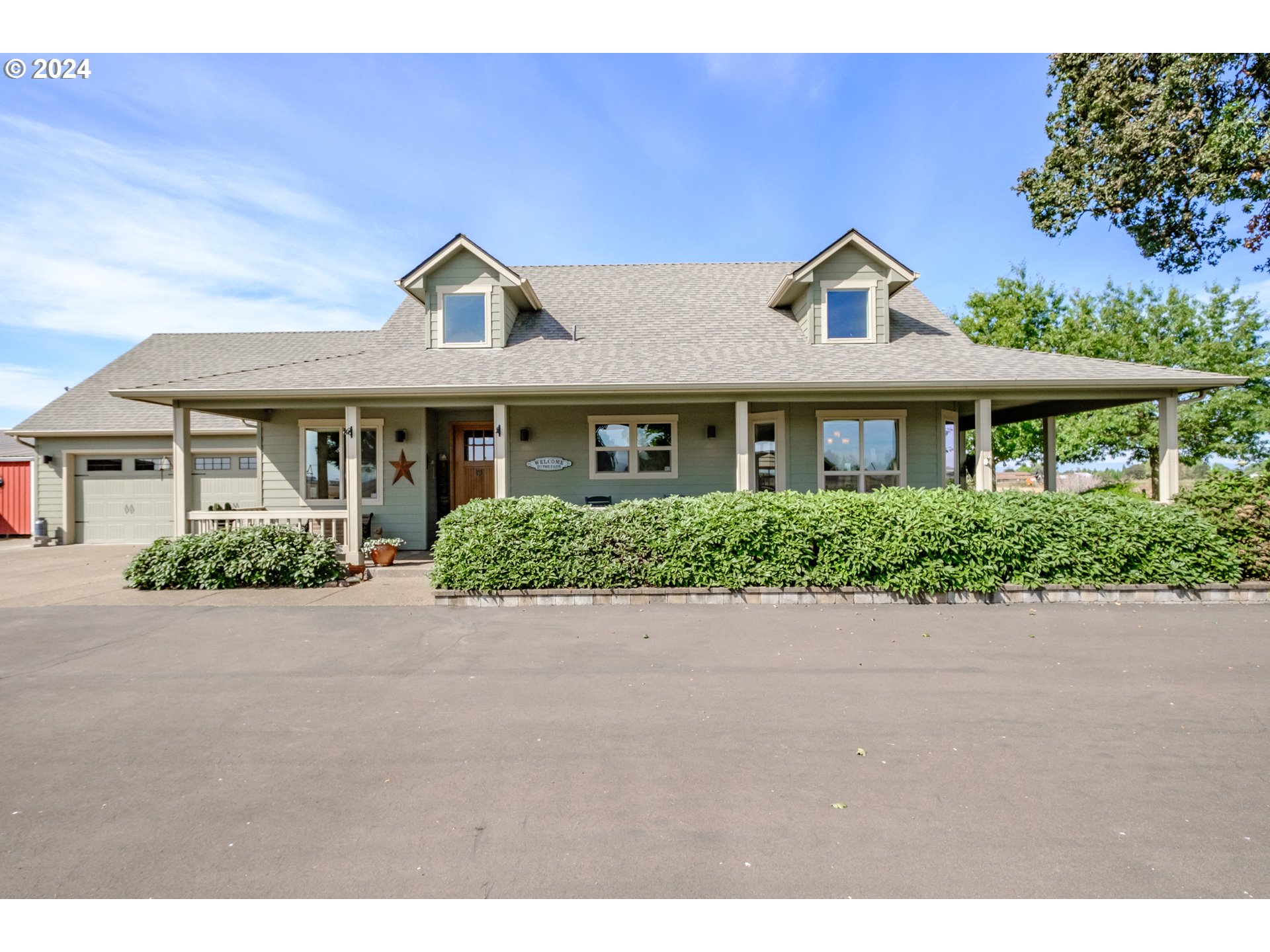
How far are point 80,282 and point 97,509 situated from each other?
23.1 ft

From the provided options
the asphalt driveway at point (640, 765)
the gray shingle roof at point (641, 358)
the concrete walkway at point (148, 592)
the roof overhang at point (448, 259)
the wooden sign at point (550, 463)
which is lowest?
the asphalt driveway at point (640, 765)

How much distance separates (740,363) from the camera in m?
10.6

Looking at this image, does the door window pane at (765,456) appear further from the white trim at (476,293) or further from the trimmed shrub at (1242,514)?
the trimmed shrub at (1242,514)

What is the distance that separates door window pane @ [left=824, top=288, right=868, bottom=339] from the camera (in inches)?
465

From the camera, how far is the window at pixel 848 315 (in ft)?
38.7

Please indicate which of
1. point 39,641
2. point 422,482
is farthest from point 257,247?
point 39,641

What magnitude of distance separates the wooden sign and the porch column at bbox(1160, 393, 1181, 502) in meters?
9.96

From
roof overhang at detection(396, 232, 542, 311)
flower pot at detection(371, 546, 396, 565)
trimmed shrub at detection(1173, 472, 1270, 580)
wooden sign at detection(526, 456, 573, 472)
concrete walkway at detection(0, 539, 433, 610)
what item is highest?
roof overhang at detection(396, 232, 542, 311)

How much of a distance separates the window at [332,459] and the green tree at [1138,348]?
19.5 m

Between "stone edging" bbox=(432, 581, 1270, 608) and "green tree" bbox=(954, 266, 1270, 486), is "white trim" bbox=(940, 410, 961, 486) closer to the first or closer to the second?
"stone edging" bbox=(432, 581, 1270, 608)

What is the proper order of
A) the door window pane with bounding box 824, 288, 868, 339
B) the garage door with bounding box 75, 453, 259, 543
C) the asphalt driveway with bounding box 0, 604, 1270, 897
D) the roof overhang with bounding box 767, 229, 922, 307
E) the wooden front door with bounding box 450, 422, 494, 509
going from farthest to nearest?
the garage door with bounding box 75, 453, 259, 543
the wooden front door with bounding box 450, 422, 494, 509
the door window pane with bounding box 824, 288, 868, 339
the roof overhang with bounding box 767, 229, 922, 307
the asphalt driveway with bounding box 0, 604, 1270, 897

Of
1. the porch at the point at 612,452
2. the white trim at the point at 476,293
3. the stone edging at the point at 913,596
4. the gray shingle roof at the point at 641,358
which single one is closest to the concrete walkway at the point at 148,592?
the stone edging at the point at 913,596

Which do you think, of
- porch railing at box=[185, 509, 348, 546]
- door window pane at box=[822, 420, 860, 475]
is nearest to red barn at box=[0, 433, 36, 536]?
porch railing at box=[185, 509, 348, 546]

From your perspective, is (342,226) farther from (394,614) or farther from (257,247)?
(394,614)
